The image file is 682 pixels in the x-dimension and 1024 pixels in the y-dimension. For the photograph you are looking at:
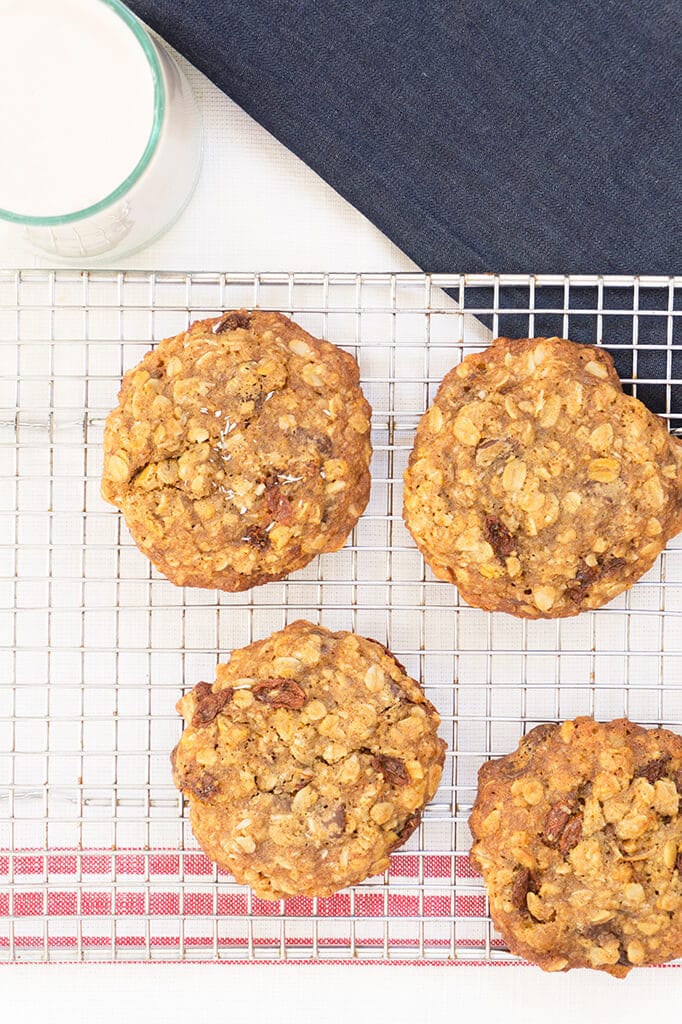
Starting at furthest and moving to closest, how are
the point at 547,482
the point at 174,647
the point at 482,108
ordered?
the point at 174,647
the point at 482,108
the point at 547,482

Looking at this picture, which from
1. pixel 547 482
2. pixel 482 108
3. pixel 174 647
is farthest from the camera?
pixel 174 647

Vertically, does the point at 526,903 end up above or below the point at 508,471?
below

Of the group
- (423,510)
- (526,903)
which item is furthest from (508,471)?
(526,903)

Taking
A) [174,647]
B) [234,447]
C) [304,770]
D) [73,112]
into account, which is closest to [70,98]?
[73,112]

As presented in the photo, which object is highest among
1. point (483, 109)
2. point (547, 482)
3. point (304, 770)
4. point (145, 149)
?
point (483, 109)

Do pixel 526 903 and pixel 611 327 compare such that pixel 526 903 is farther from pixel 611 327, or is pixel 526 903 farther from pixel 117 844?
pixel 611 327

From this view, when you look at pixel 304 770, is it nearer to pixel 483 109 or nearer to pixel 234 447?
pixel 234 447

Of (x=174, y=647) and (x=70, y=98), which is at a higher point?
(x=70, y=98)
